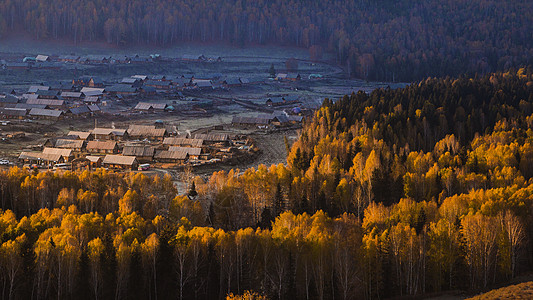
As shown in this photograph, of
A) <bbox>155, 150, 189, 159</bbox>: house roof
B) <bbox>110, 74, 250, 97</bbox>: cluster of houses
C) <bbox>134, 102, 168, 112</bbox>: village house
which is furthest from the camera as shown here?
<bbox>110, 74, 250, 97</bbox>: cluster of houses

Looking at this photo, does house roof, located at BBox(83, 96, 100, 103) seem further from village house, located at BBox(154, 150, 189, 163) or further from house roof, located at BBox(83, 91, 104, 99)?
village house, located at BBox(154, 150, 189, 163)

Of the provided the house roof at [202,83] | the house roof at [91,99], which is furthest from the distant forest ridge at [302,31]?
the house roof at [91,99]

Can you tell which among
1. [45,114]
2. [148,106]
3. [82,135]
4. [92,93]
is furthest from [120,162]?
[92,93]

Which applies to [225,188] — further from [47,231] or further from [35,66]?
[35,66]

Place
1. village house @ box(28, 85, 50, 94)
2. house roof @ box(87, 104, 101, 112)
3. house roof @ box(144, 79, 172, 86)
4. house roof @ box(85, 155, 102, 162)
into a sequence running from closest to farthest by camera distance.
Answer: house roof @ box(85, 155, 102, 162), house roof @ box(87, 104, 101, 112), village house @ box(28, 85, 50, 94), house roof @ box(144, 79, 172, 86)

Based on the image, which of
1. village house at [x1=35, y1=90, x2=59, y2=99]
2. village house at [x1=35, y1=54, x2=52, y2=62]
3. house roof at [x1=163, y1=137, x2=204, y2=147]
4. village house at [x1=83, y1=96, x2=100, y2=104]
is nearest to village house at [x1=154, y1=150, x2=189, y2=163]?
house roof at [x1=163, y1=137, x2=204, y2=147]

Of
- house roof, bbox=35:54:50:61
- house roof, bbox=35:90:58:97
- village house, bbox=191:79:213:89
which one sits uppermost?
house roof, bbox=35:54:50:61

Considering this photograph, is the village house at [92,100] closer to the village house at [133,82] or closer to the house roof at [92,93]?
the house roof at [92,93]

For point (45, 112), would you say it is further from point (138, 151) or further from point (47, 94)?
point (138, 151)
